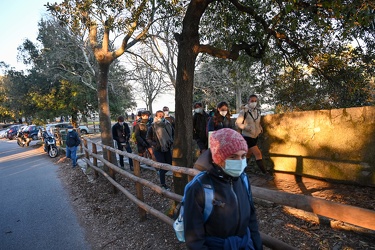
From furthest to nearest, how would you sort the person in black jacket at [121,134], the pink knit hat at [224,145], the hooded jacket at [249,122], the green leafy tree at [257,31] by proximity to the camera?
the person in black jacket at [121,134], the hooded jacket at [249,122], the green leafy tree at [257,31], the pink knit hat at [224,145]

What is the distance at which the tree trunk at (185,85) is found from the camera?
4297mm

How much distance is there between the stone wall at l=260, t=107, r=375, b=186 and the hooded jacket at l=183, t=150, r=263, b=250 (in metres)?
3.43

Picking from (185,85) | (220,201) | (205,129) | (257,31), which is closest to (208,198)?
(220,201)

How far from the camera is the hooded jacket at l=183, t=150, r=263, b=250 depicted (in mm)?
1808

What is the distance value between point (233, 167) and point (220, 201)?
256mm

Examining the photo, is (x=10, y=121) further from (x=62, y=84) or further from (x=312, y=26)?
(x=312, y=26)

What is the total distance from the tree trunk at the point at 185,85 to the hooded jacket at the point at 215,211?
2.55 m

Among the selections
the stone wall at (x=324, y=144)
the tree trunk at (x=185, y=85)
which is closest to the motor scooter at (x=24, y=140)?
the tree trunk at (x=185, y=85)

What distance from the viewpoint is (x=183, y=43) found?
14.3 feet

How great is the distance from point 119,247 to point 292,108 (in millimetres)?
6135

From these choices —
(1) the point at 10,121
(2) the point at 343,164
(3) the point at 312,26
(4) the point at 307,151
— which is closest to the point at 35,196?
(4) the point at 307,151

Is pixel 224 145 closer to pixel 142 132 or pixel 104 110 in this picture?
pixel 142 132

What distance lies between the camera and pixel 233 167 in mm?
1840

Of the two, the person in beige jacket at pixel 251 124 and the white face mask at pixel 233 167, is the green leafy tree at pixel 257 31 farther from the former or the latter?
the white face mask at pixel 233 167
